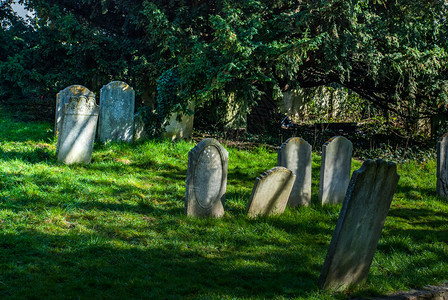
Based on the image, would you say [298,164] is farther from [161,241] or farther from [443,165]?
[443,165]

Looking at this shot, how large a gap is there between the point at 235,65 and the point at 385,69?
4133mm

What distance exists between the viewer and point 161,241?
447 cm

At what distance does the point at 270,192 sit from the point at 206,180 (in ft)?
3.00

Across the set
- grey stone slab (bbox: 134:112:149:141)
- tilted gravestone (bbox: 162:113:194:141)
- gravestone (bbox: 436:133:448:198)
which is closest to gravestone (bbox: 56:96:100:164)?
grey stone slab (bbox: 134:112:149:141)

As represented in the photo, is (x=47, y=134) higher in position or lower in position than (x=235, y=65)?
lower

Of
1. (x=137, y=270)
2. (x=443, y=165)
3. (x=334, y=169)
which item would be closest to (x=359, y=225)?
(x=137, y=270)

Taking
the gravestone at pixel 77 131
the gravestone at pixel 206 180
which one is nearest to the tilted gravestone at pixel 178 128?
the gravestone at pixel 77 131

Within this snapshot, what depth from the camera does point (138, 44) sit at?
1224 cm

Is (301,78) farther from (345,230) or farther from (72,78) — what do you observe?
(345,230)

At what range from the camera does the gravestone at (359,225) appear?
11.6ft

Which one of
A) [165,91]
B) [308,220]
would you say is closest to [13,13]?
[165,91]

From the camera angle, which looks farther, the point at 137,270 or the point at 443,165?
the point at 443,165

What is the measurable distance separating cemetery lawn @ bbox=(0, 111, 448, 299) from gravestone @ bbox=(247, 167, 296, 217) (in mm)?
174

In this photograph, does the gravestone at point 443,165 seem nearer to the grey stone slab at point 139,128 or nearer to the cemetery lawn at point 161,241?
the cemetery lawn at point 161,241
